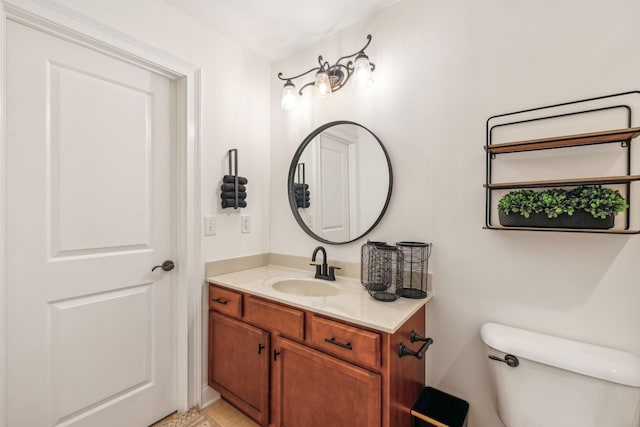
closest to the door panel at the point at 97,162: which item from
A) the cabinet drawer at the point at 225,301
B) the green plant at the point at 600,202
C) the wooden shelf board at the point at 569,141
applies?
the cabinet drawer at the point at 225,301

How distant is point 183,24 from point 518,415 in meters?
2.53

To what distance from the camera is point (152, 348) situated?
5.48ft

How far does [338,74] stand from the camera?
5.84 feet

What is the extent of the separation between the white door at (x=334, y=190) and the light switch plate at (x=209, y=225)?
2.23ft

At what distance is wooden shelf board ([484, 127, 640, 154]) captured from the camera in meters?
0.99

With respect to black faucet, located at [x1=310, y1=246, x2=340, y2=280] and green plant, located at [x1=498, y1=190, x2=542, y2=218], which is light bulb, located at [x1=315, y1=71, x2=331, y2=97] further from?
green plant, located at [x1=498, y1=190, x2=542, y2=218]

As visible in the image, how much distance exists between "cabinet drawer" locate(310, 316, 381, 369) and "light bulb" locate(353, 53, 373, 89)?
1.25 metres

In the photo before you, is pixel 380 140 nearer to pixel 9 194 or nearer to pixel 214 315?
pixel 214 315

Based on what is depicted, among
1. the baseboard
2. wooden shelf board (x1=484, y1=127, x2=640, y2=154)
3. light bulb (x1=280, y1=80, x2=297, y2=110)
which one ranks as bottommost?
the baseboard

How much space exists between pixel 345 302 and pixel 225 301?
76 centimetres

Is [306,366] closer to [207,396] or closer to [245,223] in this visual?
[207,396]

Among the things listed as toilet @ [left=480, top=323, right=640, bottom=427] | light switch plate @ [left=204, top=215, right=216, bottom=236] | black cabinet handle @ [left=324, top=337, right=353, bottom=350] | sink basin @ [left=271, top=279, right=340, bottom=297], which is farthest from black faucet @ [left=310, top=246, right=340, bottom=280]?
toilet @ [left=480, top=323, right=640, bottom=427]

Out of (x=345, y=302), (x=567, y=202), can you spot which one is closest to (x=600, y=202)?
(x=567, y=202)

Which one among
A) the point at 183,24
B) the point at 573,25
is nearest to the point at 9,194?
the point at 183,24
